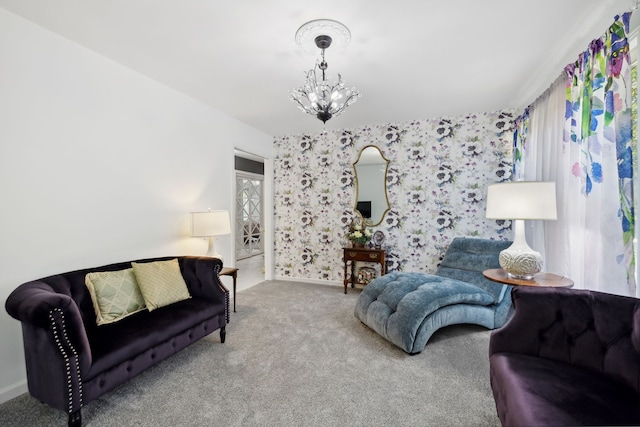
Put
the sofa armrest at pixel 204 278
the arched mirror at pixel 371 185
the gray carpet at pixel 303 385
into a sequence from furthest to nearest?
the arched mirror at pixel 371 185
the sofa armrest at pixel 204 278
the gray carpet at pixel 303 385

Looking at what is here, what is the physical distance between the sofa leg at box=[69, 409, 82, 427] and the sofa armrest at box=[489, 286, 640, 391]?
7.49 ft

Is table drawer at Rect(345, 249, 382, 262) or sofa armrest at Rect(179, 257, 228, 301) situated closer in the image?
sofa armrest at Rect(179, 257, 228, 301)

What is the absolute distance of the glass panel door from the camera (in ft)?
23.1

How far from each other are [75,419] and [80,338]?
427 millimetres

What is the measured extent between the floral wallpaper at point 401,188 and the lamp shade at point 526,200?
1.71 metres

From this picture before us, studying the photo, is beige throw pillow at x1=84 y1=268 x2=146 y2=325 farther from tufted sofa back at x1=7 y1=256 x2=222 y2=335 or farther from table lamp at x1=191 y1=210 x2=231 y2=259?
table lamp at x1=191 y1=210 x2=231 y2=259

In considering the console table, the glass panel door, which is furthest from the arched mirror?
the glass panel door

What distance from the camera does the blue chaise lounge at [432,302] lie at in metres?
2.43

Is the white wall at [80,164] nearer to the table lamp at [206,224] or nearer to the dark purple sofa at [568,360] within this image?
the table lamp at [206,224]

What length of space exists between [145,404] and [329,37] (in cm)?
273

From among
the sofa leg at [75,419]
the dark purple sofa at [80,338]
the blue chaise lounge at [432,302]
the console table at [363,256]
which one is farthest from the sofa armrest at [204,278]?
the console table at [363,256]

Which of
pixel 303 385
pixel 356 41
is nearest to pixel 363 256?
pixel 303 385

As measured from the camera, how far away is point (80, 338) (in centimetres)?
159

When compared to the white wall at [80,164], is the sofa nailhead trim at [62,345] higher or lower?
lower
